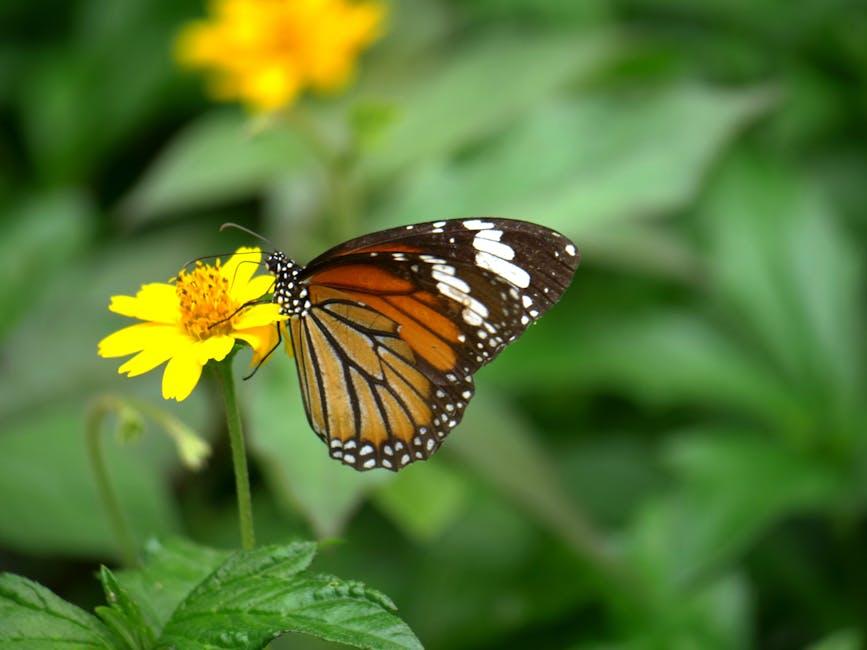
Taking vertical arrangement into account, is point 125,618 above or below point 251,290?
below

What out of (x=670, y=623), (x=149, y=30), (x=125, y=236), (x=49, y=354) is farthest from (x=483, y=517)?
(x=149, y=30)

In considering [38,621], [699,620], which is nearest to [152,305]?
[38,621]

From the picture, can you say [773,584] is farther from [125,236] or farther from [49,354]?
[125,236]

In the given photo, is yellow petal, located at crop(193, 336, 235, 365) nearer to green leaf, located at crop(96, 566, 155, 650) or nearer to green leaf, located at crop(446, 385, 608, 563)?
green leaf, located at crop(96, 566, 155, 650)

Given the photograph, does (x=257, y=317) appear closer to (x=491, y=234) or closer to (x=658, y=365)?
(x=491, y=234)

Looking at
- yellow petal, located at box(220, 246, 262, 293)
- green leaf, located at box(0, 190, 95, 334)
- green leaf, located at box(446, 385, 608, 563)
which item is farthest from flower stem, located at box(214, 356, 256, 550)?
green leaf, located at box(0, 190, 95, 334)

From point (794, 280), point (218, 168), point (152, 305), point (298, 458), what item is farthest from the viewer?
point (218, 168)
